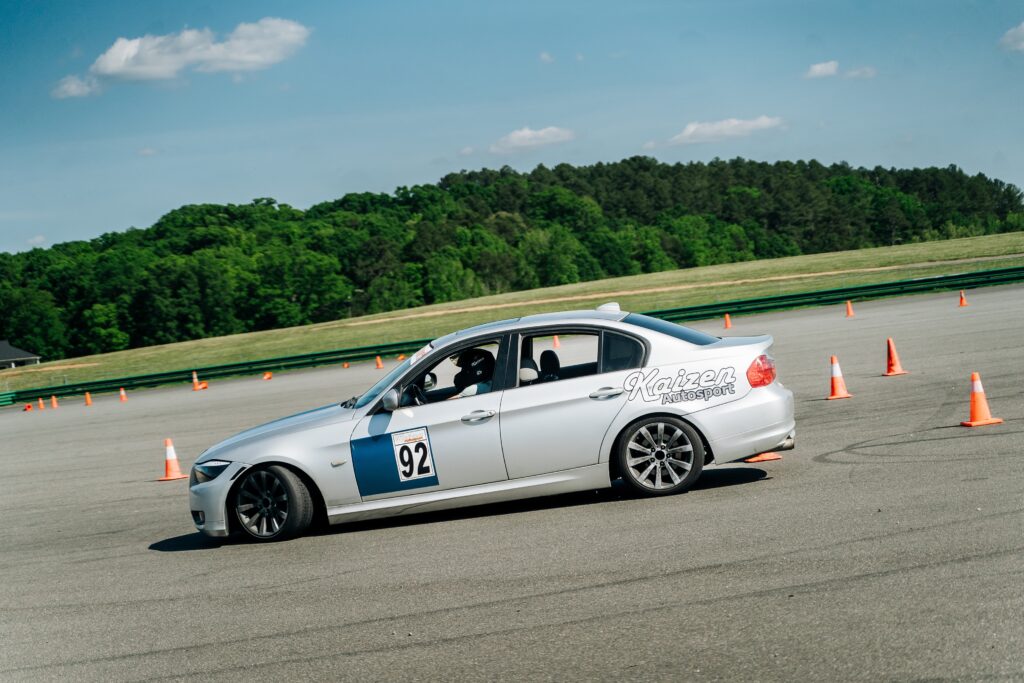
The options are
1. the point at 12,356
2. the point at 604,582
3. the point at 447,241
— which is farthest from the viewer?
the point at 447,241

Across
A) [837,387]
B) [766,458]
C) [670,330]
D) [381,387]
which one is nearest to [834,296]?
[837,387]

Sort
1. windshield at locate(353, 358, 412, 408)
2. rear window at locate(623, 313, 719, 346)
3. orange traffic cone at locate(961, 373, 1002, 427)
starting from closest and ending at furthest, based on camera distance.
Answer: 1. windshield at locate(353, 358, 412, 408)
2. rear window at locate(623, 313, 719, 346)
3. orange traffic cone at locate(961, 373, 1002, 427)

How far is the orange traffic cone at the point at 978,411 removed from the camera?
1046cm

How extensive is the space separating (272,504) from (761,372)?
422 centimetres

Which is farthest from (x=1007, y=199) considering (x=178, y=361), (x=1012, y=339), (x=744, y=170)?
(x=1012, y=339)

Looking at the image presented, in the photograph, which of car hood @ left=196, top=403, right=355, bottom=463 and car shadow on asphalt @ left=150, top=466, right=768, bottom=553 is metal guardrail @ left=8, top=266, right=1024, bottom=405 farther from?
car hood @ left=196, top=403, right=355, bottom=463

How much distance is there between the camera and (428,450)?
8586 mm

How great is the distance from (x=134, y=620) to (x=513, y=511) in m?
3.31

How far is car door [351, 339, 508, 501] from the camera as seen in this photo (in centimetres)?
857

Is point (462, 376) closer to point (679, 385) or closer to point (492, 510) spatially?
point (492, 510)

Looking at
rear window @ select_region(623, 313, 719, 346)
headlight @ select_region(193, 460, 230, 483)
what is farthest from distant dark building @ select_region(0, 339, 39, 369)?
rear window @ select_region(623, 313, 719, 346)

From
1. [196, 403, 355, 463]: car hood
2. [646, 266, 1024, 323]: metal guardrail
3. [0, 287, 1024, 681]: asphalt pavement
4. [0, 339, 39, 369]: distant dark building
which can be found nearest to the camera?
[0, 287, 1024, 681]: asphalt pavement

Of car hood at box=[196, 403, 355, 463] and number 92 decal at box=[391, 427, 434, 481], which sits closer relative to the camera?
number 92 decal at box=[391, 427, 434, 481]

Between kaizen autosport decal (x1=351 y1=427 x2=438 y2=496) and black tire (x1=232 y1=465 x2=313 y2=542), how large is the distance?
510 mm
